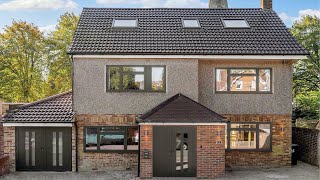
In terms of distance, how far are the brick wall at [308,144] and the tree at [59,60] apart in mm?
19516

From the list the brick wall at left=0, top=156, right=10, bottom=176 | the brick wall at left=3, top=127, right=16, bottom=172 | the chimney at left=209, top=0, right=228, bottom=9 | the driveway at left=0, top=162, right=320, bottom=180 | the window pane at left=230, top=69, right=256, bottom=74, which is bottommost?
the driveway at left=0, top=162, right=320, bottom=180

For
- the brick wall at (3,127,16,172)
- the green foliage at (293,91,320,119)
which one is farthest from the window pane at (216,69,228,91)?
the green foliage at (293,91,320,119)

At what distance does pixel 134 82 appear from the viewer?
14.4 meters

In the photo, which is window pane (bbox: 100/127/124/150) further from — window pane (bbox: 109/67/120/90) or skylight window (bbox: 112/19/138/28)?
skylight window (bbox: 112/19/138/28)

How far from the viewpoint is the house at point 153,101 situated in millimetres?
14094

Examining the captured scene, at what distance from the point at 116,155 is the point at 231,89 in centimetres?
562

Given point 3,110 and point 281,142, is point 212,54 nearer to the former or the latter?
point 281,142

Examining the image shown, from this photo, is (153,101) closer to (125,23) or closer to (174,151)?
(174,151)

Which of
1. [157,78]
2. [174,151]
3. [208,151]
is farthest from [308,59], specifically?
[174,151]

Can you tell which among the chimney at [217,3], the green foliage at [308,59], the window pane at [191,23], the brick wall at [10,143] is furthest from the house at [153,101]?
the green foliage at [308,59]

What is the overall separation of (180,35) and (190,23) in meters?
1.32

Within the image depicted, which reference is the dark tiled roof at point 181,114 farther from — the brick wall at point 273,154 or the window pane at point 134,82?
the brick wall at point 273,154

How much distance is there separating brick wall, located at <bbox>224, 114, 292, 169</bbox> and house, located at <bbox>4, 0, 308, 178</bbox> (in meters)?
0.04

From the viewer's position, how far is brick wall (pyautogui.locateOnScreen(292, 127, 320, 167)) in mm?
14813
